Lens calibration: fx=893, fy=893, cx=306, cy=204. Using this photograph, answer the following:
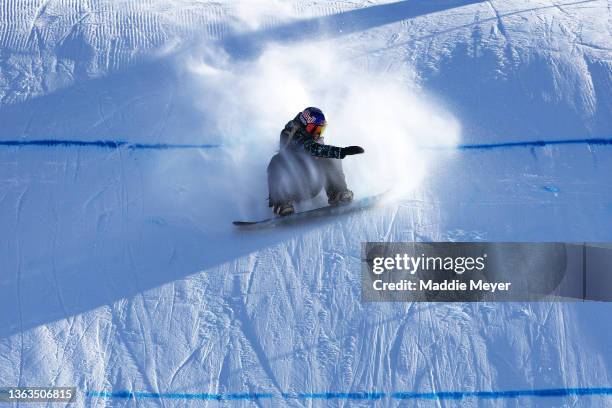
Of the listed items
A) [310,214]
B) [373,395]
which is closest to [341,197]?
[310,214]

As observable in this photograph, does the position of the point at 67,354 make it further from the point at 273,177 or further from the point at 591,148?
the point at 591,148

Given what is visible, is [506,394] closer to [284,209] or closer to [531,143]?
[284,209]

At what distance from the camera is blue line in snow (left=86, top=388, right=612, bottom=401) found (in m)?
5.61

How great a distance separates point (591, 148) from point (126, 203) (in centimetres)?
375

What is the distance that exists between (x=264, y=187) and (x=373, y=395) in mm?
1951

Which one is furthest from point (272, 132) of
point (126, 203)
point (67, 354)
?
point (67, 354)

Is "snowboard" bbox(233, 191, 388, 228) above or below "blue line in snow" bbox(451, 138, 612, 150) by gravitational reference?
below

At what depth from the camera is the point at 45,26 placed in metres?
8.36

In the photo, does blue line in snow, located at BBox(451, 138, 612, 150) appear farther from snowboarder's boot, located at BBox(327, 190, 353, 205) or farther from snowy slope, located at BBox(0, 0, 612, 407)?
snowboarder's boot, located at BBox(327, 190, 353, 205)

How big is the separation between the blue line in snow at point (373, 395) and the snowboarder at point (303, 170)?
145cm

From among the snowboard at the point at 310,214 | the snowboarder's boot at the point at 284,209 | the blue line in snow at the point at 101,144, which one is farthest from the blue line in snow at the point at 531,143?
the blue line in snow at the point at 101,144

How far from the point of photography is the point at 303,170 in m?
6.57

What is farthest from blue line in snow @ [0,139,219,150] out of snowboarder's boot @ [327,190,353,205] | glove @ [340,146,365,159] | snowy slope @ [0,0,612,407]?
glove @ [340,146,365,159]

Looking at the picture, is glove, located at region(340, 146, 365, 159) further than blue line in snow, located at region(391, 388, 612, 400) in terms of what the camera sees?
Yes
